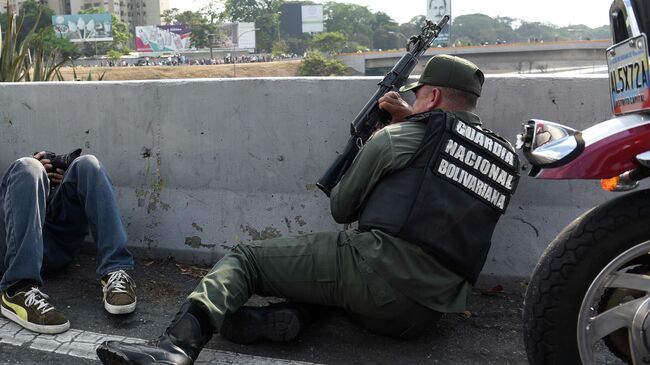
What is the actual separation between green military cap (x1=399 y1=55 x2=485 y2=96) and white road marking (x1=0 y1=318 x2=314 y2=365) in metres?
1.36

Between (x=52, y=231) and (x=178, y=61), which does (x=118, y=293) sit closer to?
(x=52, y=231)

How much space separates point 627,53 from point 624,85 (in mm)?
118

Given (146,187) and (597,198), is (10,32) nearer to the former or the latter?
(146,187)

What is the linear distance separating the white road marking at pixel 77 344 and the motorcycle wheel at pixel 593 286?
1067 millimetres

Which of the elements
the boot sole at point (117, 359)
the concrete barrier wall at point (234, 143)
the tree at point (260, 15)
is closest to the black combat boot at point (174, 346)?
the boot sole at point (117, 359)

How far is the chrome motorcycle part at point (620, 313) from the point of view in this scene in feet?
7.32

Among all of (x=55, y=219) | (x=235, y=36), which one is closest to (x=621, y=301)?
(x=55, y=219)

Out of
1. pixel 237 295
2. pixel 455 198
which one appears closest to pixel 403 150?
pixel 455 198

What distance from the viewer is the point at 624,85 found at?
2385mm

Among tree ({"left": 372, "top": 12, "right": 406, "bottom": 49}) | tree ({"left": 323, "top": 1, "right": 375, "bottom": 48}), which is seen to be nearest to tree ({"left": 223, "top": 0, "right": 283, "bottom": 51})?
tree ({"left": 323, "top": 1, "right": 375, "bottom": 48})

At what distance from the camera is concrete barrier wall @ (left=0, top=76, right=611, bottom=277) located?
12.3 ft

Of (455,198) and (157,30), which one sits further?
(157,30)

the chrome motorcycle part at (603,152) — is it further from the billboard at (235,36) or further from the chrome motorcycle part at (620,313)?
the billboard at (235,36)

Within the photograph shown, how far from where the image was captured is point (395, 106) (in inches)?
132
